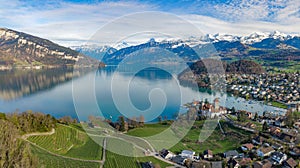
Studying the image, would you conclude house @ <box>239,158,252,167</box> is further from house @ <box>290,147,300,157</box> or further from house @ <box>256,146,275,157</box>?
house @ <box>290,147,300,157</box>

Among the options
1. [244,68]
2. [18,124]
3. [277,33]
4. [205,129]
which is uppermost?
[277,33]

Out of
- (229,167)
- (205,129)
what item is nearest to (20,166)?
(229,167)

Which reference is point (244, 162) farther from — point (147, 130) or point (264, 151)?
point (147, 130)

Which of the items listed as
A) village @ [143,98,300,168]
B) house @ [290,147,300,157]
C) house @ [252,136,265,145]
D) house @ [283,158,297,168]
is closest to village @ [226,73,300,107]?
village @ [143,98,300,168]

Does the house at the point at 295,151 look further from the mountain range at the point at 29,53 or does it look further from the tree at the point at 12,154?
the mountain range at the point at 29,53

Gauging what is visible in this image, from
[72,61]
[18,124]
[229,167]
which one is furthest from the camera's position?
[72,61]

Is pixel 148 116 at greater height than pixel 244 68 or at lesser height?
lesser

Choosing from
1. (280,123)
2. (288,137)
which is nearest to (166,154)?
(288,137)

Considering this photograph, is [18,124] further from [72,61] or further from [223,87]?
[72,61]
